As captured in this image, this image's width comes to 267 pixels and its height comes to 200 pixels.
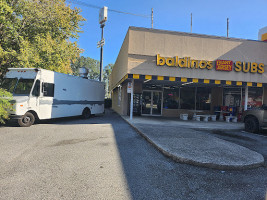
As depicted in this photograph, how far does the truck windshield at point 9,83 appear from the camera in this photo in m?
8.80

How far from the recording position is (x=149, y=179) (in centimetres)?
339

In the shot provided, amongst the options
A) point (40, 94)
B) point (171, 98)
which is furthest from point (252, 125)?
point (40, 94)

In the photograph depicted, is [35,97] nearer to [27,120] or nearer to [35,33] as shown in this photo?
[27,120]

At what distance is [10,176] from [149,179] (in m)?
2.70

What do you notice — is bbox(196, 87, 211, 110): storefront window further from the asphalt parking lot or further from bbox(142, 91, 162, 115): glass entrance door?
the asphalt parking lot

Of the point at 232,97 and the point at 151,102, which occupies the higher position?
the point at 232,97

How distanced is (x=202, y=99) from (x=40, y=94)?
13.1 m

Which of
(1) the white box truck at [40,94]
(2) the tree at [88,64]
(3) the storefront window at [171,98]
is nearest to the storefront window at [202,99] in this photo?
(3) the storefront window at [171,98]

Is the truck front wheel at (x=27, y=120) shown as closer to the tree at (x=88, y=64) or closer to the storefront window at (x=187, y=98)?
the storefront window at (x=187, y=98)

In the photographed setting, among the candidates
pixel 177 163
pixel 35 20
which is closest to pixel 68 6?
pixel 35 20

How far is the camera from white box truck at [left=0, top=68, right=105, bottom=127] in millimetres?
8391

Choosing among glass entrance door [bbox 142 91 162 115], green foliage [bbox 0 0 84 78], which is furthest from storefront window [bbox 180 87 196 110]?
green foliage [bbox 0 0 84 78]

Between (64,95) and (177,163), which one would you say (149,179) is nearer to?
(177,163)

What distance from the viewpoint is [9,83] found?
8.93 m
